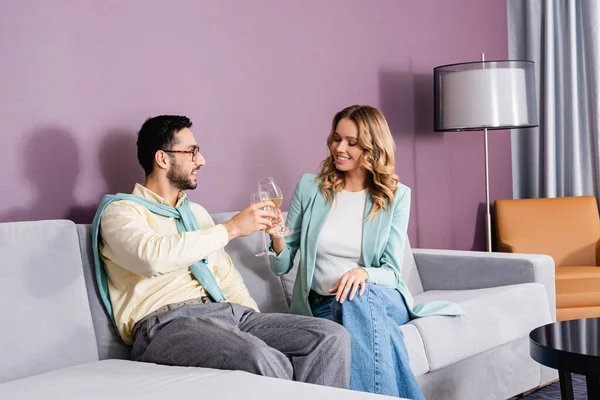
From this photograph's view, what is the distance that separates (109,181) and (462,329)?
134 centimetres

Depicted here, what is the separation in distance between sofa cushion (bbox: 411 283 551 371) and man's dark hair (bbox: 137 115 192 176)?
1.02 m

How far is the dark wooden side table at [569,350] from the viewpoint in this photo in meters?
2.29

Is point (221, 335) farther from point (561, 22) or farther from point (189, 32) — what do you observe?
point (561, 22)

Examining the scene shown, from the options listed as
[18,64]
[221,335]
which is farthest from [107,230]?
[18,64]

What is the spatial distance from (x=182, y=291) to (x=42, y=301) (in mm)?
420

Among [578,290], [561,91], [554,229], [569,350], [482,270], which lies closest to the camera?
[569,350]

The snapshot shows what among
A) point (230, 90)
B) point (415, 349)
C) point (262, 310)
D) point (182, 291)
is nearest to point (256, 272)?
point (262, 310)

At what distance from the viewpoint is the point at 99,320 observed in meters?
2.49

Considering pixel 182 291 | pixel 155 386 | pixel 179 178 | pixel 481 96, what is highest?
pixel 481 96

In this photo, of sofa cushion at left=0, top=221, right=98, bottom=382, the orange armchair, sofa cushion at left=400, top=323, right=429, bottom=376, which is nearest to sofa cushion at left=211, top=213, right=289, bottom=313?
sofa cushion at left=400, top=323, right=429, bottom=376

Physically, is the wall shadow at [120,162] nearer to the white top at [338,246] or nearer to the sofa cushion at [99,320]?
the sofa cushion at [99,320]

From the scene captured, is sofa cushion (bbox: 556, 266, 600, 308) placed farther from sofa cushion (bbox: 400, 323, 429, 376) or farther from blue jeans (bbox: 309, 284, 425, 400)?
blue jeans (bbox: 309, 284, 425, 400)

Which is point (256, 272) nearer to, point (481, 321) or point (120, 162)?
point (120, 162)

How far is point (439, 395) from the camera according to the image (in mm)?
2873
